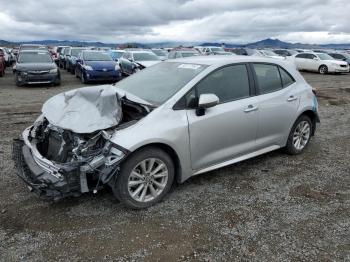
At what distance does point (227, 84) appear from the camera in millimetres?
4582

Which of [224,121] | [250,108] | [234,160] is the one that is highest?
[250,108]

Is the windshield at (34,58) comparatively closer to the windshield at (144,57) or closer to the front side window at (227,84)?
the windshield at (144,57)

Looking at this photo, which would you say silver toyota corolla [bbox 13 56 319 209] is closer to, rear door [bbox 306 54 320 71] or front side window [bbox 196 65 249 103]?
front side window [bbox 196 65 249 103]

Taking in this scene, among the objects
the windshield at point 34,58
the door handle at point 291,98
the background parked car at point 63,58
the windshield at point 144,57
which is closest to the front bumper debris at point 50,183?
the door handle at point 291,98

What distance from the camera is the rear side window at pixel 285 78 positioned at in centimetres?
540

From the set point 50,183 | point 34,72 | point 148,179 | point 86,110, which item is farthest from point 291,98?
point 34,72

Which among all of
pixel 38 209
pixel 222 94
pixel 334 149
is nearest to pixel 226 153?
pixel 222 94

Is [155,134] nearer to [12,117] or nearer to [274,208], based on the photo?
[274,208]

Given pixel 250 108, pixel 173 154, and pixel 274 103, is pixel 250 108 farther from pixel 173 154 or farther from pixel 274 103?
pixel 173 154

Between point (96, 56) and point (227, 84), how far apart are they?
1346cm

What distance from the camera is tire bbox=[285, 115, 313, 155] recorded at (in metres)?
5.60

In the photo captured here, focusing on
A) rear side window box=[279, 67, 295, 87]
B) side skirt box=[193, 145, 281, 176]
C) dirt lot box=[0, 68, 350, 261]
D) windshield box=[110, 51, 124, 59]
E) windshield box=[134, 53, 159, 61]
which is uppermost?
windshield box=[110, 51, 124, 59]

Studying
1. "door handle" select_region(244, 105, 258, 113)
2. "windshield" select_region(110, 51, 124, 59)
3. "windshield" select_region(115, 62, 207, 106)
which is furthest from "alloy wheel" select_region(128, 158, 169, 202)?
"windshield" select_region(110, 51, 124, 59)

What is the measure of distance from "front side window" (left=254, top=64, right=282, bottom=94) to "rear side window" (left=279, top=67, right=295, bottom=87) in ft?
0.33
